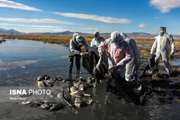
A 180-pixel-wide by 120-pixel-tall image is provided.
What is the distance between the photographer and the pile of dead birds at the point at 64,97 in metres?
13.2

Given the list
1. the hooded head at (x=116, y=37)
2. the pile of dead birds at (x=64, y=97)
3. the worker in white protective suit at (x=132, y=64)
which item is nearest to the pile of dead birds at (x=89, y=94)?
the pile of dead birds at (x=64, y=97)

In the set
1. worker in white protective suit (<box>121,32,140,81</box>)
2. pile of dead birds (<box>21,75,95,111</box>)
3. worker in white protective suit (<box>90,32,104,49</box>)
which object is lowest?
pile of dead birds (<box>21,75,95,111</box>)

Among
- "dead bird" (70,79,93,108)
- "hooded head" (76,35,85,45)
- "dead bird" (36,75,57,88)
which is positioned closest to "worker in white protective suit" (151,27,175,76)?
"hooded head" (76,35,85,45)

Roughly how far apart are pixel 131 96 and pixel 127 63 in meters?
1.38

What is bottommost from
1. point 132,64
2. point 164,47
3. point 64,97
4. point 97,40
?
point 64,97

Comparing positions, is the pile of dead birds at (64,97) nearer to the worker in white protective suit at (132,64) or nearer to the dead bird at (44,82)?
the dead bird at (44,82)

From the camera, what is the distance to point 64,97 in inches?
549

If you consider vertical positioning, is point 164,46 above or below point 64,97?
above

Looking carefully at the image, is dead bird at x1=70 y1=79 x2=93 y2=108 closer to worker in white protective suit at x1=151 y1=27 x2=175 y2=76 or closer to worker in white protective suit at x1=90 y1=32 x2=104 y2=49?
worker in white protective suit at x1=90 y1=32 x2=104 y2=49

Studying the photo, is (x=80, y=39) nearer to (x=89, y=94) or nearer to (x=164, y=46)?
(x=89, y=94)

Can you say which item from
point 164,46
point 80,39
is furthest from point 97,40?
point 164,46

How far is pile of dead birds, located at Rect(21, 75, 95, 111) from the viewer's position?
13172mm

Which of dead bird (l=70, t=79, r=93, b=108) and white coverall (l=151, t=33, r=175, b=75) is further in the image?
white coverall (l=151, t=33, r=175, b=75)

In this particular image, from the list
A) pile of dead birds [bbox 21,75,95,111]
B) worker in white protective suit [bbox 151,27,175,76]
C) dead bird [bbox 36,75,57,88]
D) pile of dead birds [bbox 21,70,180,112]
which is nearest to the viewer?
pile of dead birds [bbox 21,70,180,112]
